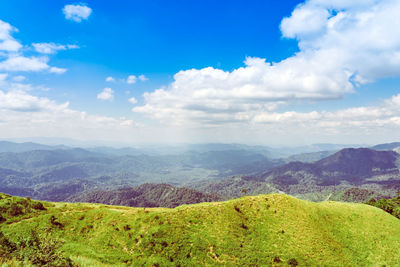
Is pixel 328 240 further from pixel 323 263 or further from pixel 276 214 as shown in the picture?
pixel 276 214

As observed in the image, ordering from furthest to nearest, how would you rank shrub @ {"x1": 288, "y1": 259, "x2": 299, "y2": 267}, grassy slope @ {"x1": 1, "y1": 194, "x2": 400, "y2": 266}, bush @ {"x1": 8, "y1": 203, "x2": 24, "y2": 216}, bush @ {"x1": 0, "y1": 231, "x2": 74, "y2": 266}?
bush @ {"x1": 8, "y1": 203, "x2": 24, "y2": 216}, grassy slope @ {"x1": 1, "y1": 194, "x2": 400, "y2": 266}, shrub @ {"x1": 288, "y1": 259, "x2": 299, "y2": 267}, bush @ {"x1": 0, "y1": 231, "x2": 74, "y2": 266}

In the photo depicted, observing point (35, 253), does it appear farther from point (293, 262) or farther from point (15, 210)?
point (15, 210)

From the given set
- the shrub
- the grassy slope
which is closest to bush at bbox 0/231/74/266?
the grassy slope

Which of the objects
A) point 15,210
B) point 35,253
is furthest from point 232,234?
point 15,210

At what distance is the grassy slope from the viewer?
→ 29.3 metres

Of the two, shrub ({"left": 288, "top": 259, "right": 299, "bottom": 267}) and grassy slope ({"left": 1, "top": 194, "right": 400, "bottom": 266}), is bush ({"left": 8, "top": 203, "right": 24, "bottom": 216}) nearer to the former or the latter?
grassy slope ({"left": 1, "top": 194, "right": 400, "bottom": 266})

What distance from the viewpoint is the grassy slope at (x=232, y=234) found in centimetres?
2930

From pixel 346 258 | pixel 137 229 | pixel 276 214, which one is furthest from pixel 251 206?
pixel 137 229

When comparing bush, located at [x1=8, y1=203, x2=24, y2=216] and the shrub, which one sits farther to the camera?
bush, located at [x1=8, y1=203, x2=24, y2=216]

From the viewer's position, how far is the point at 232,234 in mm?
32844

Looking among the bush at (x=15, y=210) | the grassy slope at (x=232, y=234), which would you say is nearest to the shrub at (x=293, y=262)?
the grassy slope at (x=232, y=234)

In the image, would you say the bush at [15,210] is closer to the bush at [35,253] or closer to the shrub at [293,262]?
the bush at [35,253]

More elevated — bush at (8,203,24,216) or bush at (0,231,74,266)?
bush at (0,231,74,266)

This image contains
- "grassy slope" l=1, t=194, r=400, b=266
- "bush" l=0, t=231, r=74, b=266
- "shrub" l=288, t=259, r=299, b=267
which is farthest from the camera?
"grassy slope" l=1, t=194, r=400, b=266
